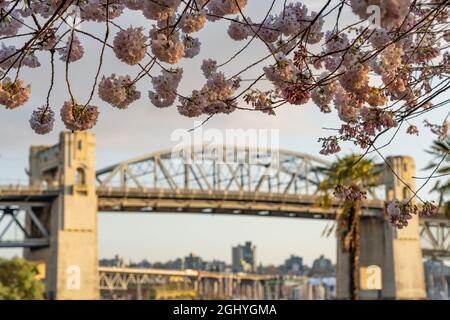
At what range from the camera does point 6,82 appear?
10211 millimetres

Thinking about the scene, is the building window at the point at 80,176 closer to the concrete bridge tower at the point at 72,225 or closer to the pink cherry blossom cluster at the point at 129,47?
the concrete bridge tower at the point at 72,225

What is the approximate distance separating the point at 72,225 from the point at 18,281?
1214cm

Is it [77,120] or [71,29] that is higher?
[71,29]

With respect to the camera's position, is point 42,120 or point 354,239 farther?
point 354,239

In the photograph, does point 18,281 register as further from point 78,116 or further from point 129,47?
point 129,47

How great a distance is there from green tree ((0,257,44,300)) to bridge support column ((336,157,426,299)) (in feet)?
137

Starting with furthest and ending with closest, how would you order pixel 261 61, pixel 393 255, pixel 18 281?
pixel 393 255
pixel 18 281
pixel 261 61

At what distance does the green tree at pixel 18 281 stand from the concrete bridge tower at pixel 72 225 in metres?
5.23

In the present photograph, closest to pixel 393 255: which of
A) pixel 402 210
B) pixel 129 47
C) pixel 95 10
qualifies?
pixel 402 210

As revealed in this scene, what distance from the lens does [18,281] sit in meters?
Result: 83.4

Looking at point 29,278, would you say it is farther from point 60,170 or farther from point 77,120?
point 77,120

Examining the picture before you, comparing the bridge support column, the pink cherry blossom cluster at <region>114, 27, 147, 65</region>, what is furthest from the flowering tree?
the bridge support column

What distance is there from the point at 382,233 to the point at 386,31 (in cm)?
10833
